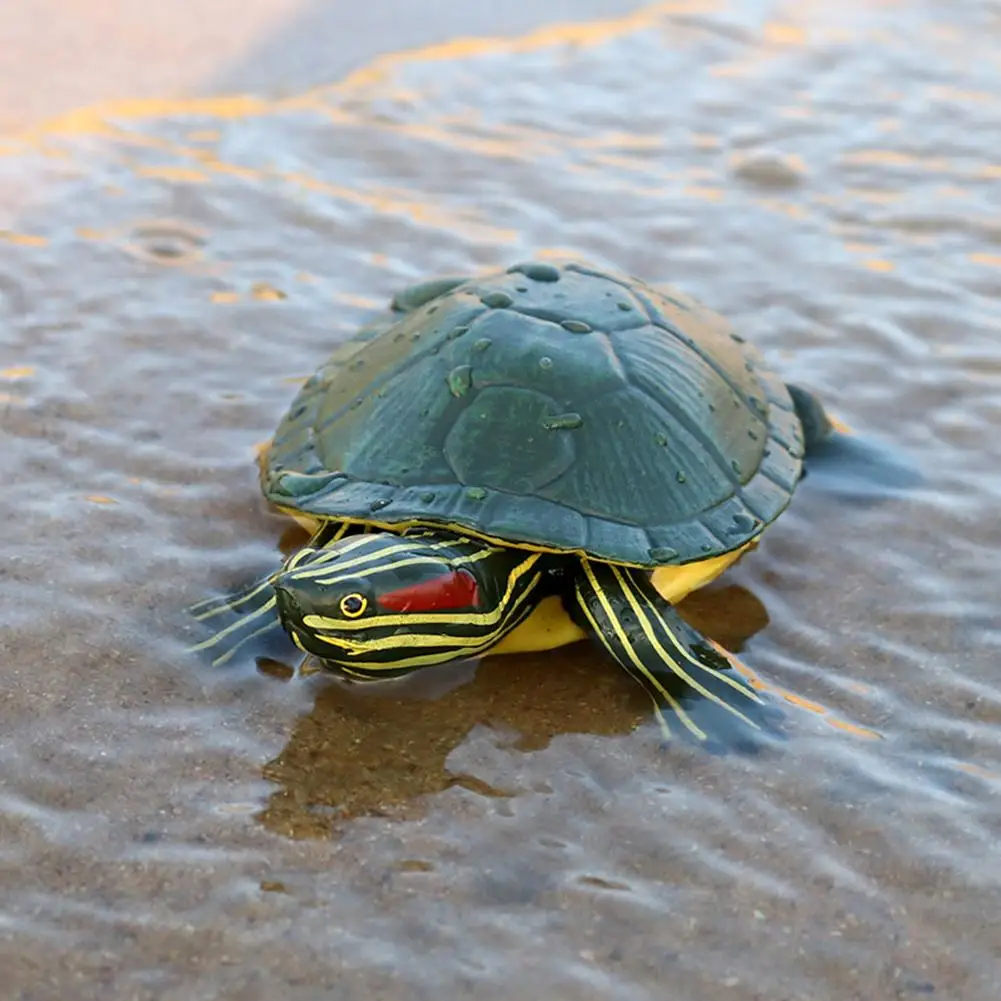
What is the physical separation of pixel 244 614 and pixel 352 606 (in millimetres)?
733

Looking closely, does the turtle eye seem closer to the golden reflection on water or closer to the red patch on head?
the red patch on head

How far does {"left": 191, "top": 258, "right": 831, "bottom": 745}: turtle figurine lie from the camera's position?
11.0 feet

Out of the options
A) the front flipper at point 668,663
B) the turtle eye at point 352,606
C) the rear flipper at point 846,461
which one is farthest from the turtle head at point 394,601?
the rear flipper at point 846,461

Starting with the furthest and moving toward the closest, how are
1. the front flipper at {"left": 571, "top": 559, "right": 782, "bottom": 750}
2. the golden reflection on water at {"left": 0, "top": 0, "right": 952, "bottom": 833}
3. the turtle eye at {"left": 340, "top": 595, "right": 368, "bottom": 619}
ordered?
the front flipper at {"left": 571, "top": 559, "right": 782, "bottom": 750}, the golden reflection on water at {"left": 0, "top": 0, "right": 952, "bottom": 833}, the turtle eye at {"left": 340, "top": 595, "right": 368, "bottom": 619}

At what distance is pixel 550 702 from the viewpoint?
3.65 meters

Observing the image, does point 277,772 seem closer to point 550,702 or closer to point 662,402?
point 550,702

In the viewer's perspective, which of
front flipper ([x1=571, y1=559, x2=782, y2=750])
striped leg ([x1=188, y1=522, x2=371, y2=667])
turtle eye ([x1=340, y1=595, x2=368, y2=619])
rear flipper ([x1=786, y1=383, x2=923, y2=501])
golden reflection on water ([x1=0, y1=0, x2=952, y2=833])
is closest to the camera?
turtle eye ([x1=340, y1=595, x2=368, y2=619])

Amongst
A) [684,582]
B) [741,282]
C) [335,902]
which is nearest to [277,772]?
[335,902]

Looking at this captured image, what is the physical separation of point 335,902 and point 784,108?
6.33m

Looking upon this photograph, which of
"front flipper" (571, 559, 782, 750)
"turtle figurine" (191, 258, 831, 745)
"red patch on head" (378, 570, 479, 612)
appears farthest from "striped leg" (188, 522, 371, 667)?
"front flipper" (571, 559, 782, 750)

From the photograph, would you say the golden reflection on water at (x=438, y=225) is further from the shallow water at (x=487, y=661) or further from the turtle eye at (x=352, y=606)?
the turtle eye at (x=352, y=606)

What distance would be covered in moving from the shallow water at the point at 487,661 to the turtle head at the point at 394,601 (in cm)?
24

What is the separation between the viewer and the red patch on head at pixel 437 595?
3.26m

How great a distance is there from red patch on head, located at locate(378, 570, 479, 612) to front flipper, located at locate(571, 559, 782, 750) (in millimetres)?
427
